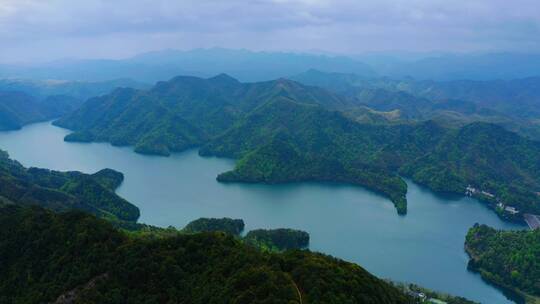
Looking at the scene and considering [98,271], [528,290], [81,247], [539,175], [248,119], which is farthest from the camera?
[248,119]

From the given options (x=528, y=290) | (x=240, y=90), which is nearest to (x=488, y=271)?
(x=528, y=290)

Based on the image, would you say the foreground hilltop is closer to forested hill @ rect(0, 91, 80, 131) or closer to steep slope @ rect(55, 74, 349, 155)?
steep slope @ rect(55, 74, 349, 155)

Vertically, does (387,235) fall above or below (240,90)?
below

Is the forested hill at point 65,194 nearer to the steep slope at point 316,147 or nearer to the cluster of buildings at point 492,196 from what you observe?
the steep slope at point 316,147

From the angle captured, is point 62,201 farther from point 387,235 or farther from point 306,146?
point 306,146

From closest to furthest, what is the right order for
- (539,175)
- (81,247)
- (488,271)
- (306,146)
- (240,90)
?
(81,247) → (488,271) → (539,175) → (306,146) → (240,90)

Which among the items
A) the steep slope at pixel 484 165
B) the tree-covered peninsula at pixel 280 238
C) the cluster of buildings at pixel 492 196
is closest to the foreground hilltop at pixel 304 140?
the steep slope at pixel 484 165

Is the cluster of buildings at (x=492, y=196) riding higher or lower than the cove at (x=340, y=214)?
higher
